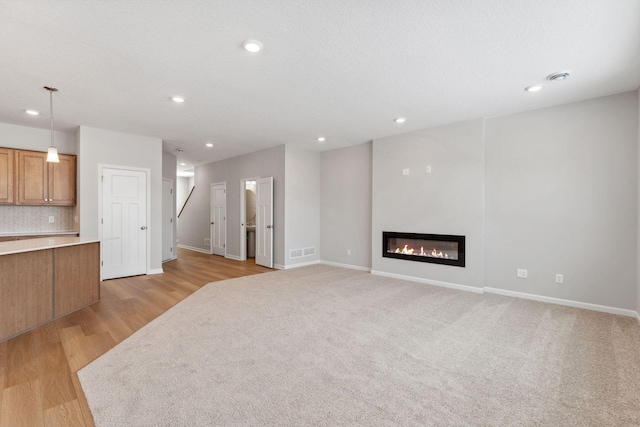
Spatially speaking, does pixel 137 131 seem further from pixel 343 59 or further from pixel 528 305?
pixel 528 305

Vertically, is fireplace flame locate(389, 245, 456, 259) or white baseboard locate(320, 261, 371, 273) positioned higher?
fireplace flame locate(389, 245, 456, 259)

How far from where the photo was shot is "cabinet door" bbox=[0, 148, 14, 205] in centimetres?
458

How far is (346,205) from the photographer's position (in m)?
6.59

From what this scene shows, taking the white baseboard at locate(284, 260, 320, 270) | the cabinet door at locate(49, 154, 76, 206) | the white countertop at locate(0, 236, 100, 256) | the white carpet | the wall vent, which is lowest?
the white carpet

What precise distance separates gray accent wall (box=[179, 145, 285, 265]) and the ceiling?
6.92 feet

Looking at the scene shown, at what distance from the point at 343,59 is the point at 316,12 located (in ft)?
2.25

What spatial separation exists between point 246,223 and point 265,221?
1.41 m

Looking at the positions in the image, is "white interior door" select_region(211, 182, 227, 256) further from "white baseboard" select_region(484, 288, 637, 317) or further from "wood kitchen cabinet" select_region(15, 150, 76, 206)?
"white baseboard" select_region(484, 288, 637, 317)

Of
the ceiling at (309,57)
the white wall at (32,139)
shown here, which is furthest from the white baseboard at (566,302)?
the white wall at (32,139)

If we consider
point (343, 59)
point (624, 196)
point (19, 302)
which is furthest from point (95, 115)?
point (624, 196)

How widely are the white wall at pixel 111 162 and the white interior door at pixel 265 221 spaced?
2031mm

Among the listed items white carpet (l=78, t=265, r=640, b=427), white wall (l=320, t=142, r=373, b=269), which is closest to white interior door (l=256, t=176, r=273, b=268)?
white wall (l=320, t=142, r=373, b=269)

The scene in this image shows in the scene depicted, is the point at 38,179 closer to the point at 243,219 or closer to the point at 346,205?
the point at 243,219

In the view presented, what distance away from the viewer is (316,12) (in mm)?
2111
